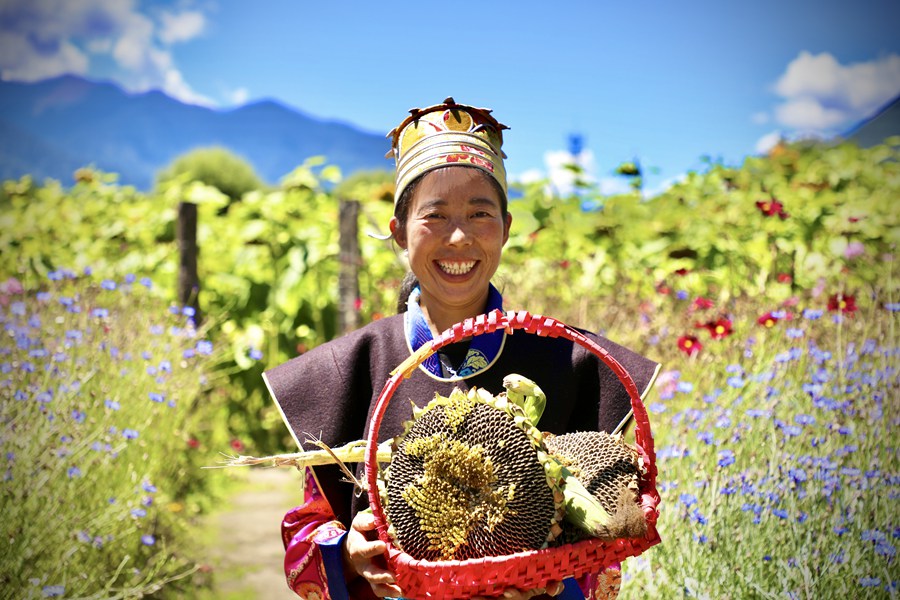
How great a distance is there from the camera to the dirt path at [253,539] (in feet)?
11.7

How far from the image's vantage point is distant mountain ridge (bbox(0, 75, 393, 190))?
6.95m

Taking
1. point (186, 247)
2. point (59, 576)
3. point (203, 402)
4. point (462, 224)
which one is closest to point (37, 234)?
point (186, 247)

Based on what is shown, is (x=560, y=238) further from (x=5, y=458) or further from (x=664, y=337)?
(x=5, y=458)

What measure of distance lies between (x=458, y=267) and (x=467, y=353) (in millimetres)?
200

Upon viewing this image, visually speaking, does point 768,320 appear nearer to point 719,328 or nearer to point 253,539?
point 719,328

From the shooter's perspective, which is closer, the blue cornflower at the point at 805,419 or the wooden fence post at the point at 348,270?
the blue cornflower at the point at 805,419

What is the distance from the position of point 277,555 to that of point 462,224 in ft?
9.11

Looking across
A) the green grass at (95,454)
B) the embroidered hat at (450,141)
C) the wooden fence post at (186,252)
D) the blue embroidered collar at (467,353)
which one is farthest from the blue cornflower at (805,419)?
the wooden fence post at (186,252)

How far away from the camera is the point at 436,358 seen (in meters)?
1.79

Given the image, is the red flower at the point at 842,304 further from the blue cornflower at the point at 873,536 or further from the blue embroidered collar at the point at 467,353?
the blue embroidered collar at the point at 467,353

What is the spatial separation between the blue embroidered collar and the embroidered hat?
0.28 metres

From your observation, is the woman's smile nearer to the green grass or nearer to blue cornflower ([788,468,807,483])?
blue cornflower ([788,468,807,483])

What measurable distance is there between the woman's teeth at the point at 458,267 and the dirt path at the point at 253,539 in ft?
7.63

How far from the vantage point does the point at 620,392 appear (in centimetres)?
175
